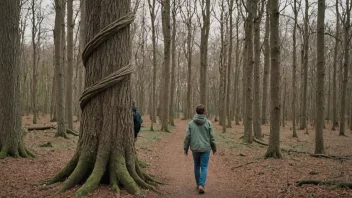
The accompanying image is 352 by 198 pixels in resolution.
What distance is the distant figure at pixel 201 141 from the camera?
5.66 m

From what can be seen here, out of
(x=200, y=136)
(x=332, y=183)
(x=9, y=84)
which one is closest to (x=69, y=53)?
(x=9, y=84)

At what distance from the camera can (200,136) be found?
573cm

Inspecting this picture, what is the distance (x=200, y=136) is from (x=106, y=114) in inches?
79.3

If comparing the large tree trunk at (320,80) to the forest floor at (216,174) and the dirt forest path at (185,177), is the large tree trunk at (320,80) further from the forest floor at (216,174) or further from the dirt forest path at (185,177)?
the dirt forest path at (185,177)

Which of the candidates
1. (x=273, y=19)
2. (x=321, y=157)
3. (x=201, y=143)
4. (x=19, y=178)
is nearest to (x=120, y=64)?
(x=201, y=143)

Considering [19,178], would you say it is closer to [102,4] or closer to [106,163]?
[106,163]

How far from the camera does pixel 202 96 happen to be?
730 inches

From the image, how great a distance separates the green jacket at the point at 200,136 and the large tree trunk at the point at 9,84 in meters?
4.79

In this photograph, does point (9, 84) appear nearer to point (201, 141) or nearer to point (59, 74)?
point (59, 74)

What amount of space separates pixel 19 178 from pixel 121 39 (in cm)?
354

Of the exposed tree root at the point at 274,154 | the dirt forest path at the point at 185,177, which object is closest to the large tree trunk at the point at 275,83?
the exposed tree root at the point at 274,154

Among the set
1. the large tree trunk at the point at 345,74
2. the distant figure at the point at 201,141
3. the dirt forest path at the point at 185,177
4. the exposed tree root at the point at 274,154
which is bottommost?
the dirt forest path at the point at 185,177

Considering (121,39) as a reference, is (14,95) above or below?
below

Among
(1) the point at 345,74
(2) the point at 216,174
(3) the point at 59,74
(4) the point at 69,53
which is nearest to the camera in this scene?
(2) the point at 216,174
